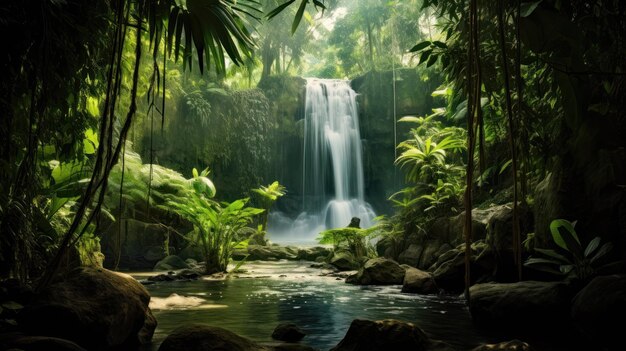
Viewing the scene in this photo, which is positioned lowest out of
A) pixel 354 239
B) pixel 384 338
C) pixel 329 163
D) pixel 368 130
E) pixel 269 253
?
pixel 384 338

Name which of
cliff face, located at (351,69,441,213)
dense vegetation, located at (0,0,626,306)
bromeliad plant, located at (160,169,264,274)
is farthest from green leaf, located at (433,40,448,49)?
cliff face, located at (351,69,441,213)

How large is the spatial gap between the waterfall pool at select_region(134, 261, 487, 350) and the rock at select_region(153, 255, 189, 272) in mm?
2065

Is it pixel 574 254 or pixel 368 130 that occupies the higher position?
pixel 368 130

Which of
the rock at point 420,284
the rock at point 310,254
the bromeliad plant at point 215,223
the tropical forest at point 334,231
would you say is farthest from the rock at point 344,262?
the rock at point 420,284

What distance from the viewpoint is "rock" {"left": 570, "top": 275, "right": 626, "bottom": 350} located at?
3539 millimetres

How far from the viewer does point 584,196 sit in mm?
5250

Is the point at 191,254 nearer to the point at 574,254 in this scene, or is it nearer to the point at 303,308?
the point at 303,308

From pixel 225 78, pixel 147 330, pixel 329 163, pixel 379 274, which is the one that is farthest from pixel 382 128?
pixel 147 330

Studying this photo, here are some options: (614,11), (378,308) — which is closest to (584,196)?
(378,308)

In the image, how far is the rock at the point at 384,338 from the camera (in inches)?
131

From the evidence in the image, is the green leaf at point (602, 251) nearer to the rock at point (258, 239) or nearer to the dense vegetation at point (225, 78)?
the dense vegetation at point (225, 78)

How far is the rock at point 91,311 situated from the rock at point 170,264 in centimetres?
629

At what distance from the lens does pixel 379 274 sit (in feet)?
25.8

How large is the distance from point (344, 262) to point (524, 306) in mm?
5893
